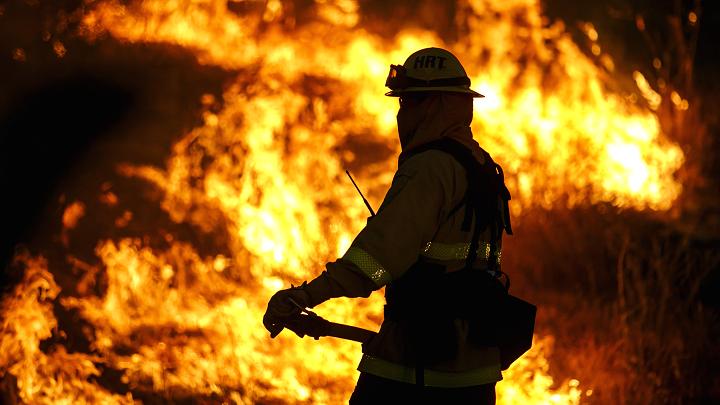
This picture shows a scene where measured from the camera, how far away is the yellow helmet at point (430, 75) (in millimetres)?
3549

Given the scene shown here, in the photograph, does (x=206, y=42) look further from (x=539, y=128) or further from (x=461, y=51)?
(x=539, y=128)

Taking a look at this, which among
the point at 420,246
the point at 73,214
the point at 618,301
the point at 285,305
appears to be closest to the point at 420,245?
the point at 420,246

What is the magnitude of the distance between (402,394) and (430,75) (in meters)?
1.07

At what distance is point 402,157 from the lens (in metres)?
3.57

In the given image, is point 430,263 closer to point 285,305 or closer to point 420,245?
point 420,245

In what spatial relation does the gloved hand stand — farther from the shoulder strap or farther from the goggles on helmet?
the goggles on helmet

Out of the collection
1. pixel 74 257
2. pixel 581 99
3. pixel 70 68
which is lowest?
pixel 74 257

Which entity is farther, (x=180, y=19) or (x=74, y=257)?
(x=180, y=19)

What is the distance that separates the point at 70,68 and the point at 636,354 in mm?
4063

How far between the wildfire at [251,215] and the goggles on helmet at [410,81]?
2491 millimetres

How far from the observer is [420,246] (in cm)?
336

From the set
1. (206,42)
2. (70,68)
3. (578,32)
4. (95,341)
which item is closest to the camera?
(95,341)

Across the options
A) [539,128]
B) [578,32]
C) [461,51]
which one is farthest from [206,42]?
[578,32]

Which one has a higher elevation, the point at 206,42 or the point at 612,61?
the point at 612,61
